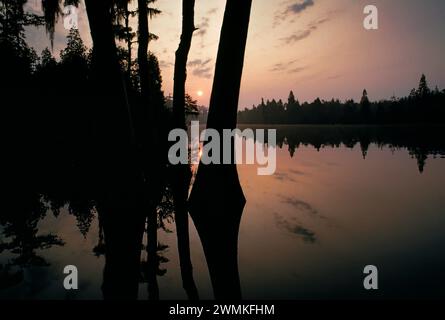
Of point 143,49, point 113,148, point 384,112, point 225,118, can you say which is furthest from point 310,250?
point 384,112

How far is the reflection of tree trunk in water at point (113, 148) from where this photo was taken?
4570 mm

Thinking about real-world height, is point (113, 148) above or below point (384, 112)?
below

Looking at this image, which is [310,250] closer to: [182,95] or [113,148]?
[113,148]

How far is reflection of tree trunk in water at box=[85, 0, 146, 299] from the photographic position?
457cm

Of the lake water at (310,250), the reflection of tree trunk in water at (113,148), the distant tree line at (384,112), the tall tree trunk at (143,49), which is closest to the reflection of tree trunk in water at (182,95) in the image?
the lake water at (310,250)

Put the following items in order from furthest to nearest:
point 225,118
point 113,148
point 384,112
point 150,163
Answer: point 384,112
point 150,163
point 225,118
point 113,148

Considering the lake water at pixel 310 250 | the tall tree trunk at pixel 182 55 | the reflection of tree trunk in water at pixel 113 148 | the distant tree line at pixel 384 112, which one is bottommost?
the lake water at pixel 310 250

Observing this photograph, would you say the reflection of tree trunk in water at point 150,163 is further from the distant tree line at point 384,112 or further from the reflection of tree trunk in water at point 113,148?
the distant tree line at point 384,112

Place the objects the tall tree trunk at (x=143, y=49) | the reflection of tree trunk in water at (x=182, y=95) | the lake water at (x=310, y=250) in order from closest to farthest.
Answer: the lake water at (x=310, y=250) → the reflection of tree trunk in water at (x=182, y=95) → the tall tree trunk at (x=143, y=49)

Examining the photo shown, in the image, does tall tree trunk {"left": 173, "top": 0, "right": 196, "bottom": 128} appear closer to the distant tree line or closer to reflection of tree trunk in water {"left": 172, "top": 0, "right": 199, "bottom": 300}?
reflection of tree trunk in water {"left": 172, "top": 0, "right": 199, "bottom": 300}

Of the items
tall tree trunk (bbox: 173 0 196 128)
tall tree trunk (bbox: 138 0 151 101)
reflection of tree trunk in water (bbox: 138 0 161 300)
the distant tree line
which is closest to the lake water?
reflection of tree trunk in water (bbox: 138 0 161 300)

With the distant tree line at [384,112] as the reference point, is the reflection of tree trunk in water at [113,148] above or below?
below

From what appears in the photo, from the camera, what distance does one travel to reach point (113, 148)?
5.74 meters
